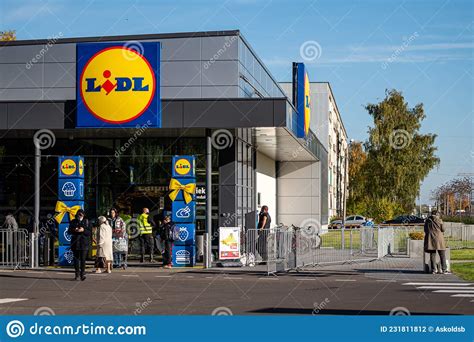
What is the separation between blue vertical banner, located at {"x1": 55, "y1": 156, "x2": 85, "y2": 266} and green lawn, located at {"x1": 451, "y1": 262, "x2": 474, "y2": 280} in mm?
12066

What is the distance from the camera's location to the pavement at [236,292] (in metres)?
15.3

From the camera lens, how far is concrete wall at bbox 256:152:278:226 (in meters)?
40.9

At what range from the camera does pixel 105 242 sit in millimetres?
24406

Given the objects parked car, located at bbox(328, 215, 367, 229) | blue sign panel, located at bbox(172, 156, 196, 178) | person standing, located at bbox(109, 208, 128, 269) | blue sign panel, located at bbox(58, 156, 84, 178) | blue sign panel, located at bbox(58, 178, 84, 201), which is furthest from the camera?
parked car, located at bbox(328, 215, 367, 229)

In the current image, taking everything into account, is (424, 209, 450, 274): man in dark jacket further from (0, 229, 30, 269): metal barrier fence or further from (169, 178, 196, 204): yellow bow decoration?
(0, 229, 30, 269): metal barrier fence

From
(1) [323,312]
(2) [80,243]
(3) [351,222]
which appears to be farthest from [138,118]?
(3) [351,222]

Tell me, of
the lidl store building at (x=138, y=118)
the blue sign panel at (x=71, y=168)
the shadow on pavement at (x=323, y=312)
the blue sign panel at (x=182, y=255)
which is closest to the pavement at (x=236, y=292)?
the shadow on pavement at (x=323, y=312)

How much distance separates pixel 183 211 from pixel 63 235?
4044 millimetres

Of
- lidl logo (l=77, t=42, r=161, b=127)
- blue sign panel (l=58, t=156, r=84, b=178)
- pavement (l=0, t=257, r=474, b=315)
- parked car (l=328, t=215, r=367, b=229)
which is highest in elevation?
lidl logo (l=77, t=42, r=161, b=127)

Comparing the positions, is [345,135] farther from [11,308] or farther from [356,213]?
[11,308]

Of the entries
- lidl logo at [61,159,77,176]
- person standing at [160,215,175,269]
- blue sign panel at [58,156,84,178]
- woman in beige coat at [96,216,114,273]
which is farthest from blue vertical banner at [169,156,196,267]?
lidl logo at [61,159,77,176]

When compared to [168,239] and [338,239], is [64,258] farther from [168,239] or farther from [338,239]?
[338,239]

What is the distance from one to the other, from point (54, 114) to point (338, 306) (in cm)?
1510

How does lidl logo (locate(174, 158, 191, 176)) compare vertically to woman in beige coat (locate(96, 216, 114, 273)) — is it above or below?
above
